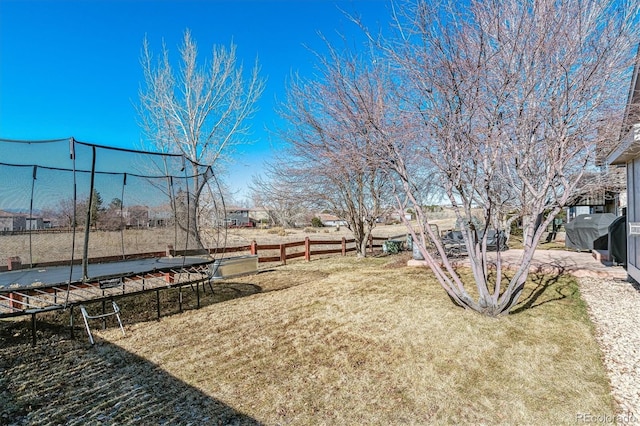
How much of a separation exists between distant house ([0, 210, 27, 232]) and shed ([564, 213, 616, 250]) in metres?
13.9

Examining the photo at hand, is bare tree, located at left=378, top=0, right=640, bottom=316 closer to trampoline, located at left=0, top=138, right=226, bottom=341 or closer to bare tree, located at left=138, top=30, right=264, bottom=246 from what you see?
trampoline, located at left=0, top=138, right=226, bottom=341

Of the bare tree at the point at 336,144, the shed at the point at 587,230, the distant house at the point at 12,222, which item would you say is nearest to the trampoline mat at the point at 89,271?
the distant house at the point at 12,222

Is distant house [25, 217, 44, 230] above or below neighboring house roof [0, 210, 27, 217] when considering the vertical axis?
below

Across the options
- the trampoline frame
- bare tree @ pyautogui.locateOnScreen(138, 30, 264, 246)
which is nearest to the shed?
the trampoline frame

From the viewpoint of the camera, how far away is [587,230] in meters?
11.1

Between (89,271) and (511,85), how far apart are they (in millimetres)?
5347

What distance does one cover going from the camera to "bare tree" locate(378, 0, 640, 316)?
3.52 meters

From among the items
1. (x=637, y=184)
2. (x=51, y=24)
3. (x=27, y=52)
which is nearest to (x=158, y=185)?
(x=51, y=24)

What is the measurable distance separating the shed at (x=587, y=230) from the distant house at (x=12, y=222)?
45.6 ft

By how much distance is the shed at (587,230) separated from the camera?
10.7m

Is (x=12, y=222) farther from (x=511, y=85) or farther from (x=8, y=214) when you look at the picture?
(x=511, y=85)

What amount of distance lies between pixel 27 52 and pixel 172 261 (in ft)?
21.5

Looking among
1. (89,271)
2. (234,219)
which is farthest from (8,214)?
(234,219)

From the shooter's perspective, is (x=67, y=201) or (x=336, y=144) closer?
(x=67, y=201)
